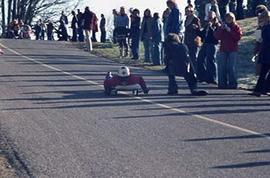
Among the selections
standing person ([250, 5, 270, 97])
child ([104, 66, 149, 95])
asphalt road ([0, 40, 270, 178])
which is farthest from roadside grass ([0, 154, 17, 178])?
standing person ([250, 5, 270, 97])

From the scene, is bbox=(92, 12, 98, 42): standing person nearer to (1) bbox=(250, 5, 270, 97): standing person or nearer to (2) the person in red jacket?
(2) the person in red jacket

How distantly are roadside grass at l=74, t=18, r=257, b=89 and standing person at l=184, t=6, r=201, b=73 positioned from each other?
60.9 inches

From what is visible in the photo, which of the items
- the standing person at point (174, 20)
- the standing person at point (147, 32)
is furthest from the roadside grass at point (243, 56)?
the standing person at point (174, 20)

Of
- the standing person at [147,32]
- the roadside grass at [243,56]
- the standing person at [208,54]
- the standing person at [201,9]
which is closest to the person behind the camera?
the standing person at [208,54]

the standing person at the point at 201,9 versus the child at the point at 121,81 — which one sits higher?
the standing person at the point at 201,9

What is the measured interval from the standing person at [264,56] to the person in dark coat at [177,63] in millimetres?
1328

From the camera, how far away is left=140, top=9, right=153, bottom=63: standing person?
3038cm

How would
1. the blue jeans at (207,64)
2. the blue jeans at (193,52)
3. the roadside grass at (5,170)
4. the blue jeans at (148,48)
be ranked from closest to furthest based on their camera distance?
the roadside grass at (5,170) → the blue jeans at (207,64) → the blue jeans at (193,52) → the blue jeans at (148,48)

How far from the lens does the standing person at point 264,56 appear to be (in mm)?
19266

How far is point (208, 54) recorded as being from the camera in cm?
2334

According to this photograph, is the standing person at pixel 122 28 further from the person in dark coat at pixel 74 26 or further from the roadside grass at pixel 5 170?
the roadside grass at pixel 5 170

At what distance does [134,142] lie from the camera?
40.1 feet

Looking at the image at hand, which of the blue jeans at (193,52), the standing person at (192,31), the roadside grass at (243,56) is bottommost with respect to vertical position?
the roadside grass at (243,56)

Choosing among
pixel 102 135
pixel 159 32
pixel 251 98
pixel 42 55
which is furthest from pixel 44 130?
pixel 42 55
